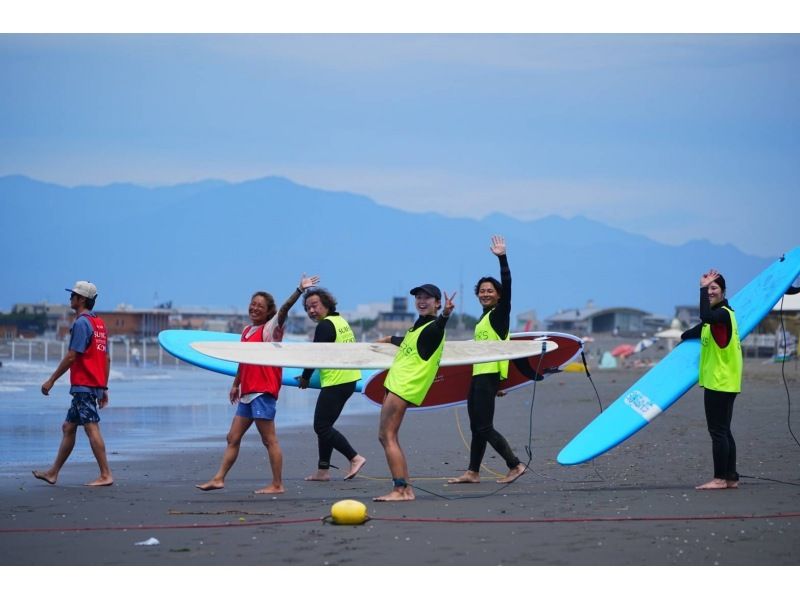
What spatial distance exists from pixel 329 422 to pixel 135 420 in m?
6.81

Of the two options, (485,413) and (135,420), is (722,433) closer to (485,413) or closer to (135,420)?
(485,413)

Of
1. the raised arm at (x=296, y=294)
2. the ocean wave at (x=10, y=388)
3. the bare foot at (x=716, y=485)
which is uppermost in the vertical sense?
the raised arm at (x=296, y=294)

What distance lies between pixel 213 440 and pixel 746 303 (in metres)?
5.53

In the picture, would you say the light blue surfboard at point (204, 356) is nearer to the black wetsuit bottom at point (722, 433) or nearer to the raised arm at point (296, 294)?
the raised arm at point (296, 294)

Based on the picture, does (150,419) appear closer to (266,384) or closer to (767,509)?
(266,384)

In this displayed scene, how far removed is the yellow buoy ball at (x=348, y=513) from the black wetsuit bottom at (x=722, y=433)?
245 centimetres

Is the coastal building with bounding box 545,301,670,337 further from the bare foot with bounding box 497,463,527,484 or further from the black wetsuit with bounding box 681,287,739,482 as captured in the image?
the black wetsuit with bounding box 681,287,739,482

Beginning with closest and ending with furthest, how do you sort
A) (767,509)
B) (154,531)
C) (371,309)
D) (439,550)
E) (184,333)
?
(439,550), (154,531), (767,509), (184,333), (371,309)

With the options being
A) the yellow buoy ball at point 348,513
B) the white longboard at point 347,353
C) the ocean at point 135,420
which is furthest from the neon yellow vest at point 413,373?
the ocean at point 135,420

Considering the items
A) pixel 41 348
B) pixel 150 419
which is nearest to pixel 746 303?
pixel 150 419

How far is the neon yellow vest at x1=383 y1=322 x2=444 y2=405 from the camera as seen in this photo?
6578 millimetres

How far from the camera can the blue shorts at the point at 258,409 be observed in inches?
280

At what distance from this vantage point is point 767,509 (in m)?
6.02

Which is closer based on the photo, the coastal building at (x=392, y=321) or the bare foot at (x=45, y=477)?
the bare foot at (x=45, y=477)
